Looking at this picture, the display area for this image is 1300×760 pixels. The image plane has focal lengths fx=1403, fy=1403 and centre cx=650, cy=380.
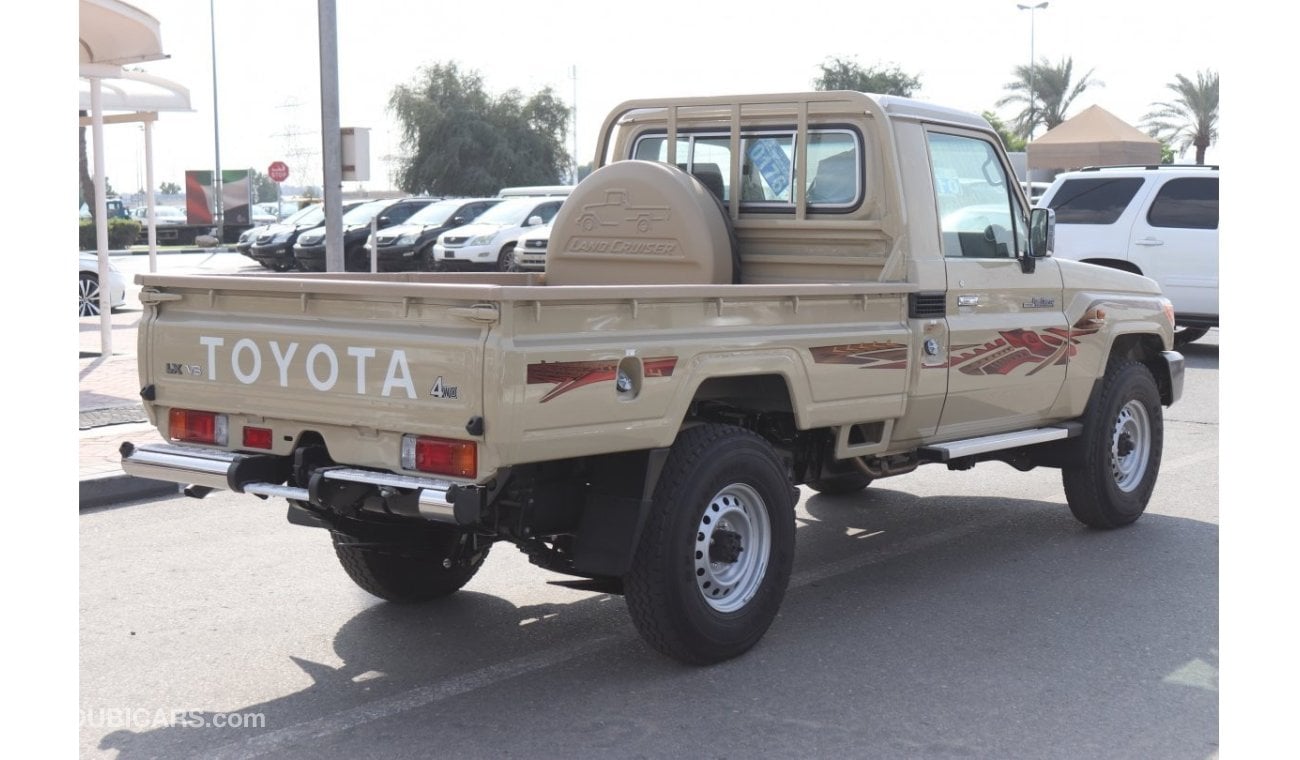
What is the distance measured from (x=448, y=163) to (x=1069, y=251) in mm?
41131

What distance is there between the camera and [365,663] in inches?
206

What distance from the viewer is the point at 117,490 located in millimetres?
8047

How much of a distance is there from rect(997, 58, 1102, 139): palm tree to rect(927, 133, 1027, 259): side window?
45510 mm

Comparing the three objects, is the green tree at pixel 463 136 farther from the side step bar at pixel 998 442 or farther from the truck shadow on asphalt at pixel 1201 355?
the side step bar at pixel 998 442

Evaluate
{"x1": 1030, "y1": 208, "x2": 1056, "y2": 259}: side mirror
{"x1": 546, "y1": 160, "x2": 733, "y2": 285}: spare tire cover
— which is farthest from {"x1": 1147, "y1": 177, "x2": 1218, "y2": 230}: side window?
{"x1": 546, "y1": 160, "x2": 733, "y2": 285}: spare tire cover

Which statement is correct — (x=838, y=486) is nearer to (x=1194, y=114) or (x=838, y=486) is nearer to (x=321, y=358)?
(x=321, y=358)

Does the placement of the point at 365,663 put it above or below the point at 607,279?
below

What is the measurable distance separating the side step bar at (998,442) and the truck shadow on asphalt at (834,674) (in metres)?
0.59

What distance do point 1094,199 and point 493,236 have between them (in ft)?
40.7

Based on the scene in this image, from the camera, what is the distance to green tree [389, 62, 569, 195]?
179 feet

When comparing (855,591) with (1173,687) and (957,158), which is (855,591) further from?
(957,158)

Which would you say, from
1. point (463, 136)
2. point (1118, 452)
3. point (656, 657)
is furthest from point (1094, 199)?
point (463, 136)

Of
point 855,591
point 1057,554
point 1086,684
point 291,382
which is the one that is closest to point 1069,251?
point 1057,554

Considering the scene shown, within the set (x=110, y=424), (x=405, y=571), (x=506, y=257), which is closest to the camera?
(x=405, y=571)
